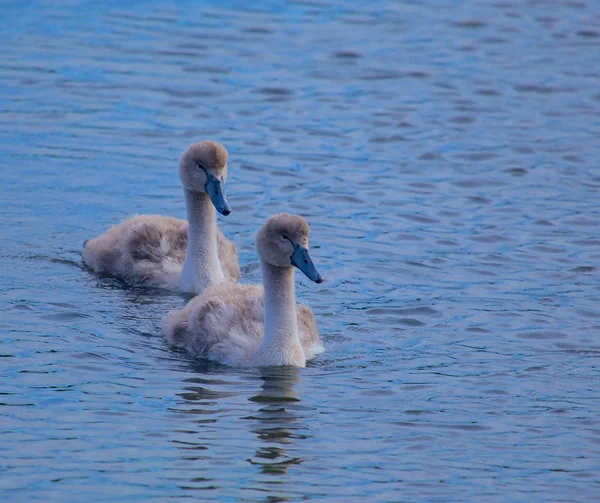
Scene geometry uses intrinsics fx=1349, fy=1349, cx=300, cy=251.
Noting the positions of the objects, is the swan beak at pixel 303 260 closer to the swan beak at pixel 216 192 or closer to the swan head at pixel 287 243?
the swan head at pixel 287 243

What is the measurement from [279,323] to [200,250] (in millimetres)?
2120

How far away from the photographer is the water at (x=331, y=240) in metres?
9.23

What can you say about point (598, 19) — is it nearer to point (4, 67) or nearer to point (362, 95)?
point (362, 95)

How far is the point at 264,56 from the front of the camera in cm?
2184

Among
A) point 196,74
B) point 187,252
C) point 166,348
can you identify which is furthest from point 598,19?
point 166,348

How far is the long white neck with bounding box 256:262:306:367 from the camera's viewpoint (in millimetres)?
11023

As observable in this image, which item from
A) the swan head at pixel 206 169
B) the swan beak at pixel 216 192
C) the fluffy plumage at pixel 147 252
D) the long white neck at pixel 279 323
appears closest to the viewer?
the long white neck at pixel 279 323

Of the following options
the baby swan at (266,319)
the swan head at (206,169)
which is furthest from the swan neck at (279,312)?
the swan head at (206,169)

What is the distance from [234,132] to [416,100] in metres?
3.09

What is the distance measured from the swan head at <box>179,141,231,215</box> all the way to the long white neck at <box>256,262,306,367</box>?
6.13 feet

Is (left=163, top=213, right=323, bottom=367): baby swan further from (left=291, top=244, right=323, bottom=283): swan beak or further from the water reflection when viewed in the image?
the water reflection

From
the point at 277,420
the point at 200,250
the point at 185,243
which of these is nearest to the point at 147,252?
the point at 185,243

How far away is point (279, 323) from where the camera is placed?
436 inches

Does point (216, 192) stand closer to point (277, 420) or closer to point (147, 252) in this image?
point (147, 252)
